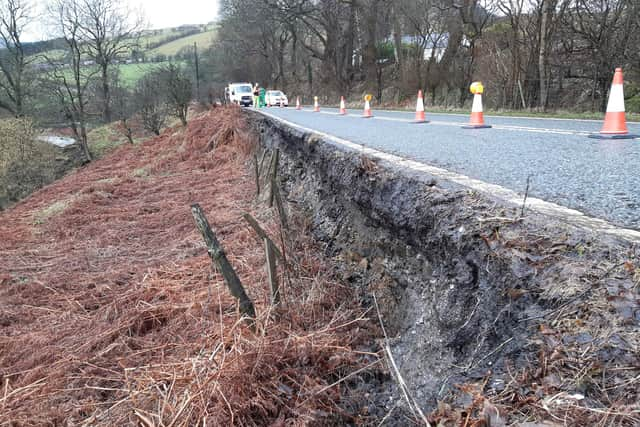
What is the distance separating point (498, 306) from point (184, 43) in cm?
7631

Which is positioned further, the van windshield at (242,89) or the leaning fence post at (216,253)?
the van windshield at (242,89)

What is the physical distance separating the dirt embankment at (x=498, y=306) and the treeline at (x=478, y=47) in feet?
37.6

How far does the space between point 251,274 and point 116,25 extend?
33000mm

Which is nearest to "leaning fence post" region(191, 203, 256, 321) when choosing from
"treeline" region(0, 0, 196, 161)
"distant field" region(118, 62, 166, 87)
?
"treeline" region(0, 0, 196, 161)

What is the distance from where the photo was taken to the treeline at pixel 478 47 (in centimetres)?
1172

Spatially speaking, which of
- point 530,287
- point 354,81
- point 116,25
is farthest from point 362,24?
point 530,287

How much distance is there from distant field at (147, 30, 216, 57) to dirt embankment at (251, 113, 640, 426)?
65.3m

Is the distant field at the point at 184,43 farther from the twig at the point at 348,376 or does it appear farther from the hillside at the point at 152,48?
the twig at the point at 348,376

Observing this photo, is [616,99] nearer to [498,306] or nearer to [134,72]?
[498,306]

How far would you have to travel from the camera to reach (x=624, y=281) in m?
1.43

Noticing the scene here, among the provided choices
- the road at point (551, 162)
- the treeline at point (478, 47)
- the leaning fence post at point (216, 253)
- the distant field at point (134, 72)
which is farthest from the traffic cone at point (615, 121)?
the distant field at point (134, 72)

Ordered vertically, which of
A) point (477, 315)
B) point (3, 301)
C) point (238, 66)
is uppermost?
point (238, 66)

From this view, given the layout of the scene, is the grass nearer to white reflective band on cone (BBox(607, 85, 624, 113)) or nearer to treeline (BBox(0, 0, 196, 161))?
treeline (BBox(0, 0, 196, 161))

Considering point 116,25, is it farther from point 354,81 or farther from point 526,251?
point 526,251
